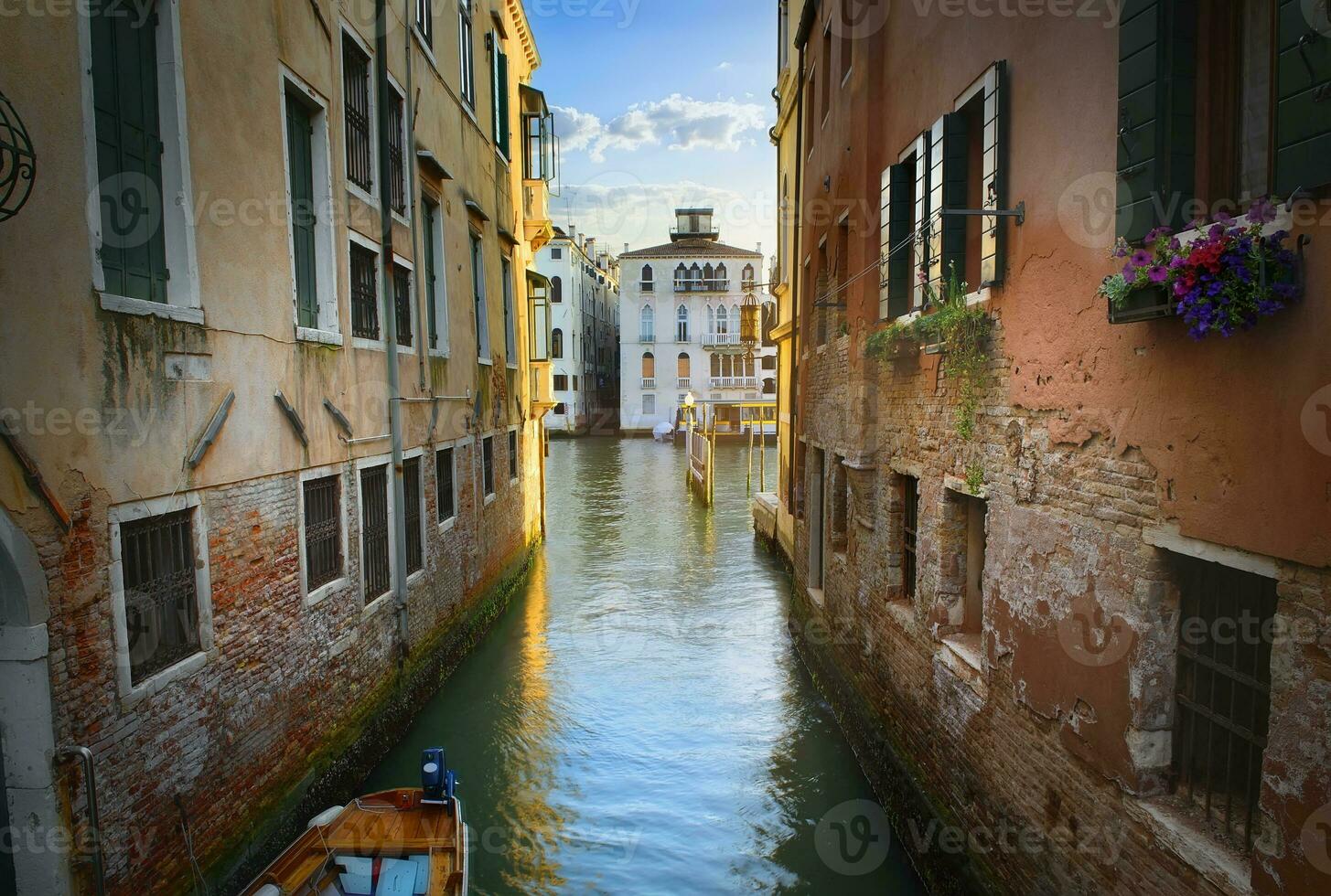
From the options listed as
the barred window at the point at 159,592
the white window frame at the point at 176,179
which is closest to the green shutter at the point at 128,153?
the white window frame at the point at 176,179

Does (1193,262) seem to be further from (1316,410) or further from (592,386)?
(592,386)

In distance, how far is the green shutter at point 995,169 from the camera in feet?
16.1

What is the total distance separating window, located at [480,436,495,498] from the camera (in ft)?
43.2

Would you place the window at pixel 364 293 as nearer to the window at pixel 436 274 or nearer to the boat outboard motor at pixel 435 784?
the window at pixel 436 274

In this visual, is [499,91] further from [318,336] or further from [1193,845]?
[1193,845]

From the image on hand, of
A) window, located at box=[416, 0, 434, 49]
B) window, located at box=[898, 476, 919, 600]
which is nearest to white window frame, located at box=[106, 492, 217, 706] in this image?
window, located at box=[898, 476, 919, 600]

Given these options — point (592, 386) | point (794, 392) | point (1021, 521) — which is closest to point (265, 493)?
point (1021, 521)

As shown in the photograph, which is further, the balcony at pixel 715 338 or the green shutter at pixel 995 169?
the balcony at pixel 715 338

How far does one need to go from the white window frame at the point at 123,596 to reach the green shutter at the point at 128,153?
3.99ft

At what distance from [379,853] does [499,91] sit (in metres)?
12.1

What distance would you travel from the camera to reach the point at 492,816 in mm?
7238

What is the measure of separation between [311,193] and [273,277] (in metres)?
1.29

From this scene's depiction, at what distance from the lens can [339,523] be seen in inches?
289

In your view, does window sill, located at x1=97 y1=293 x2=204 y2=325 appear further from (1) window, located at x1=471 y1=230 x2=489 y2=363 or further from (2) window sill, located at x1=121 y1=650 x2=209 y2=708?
(1) window, located at x1=471 y1=230 x2=489 y2=363
